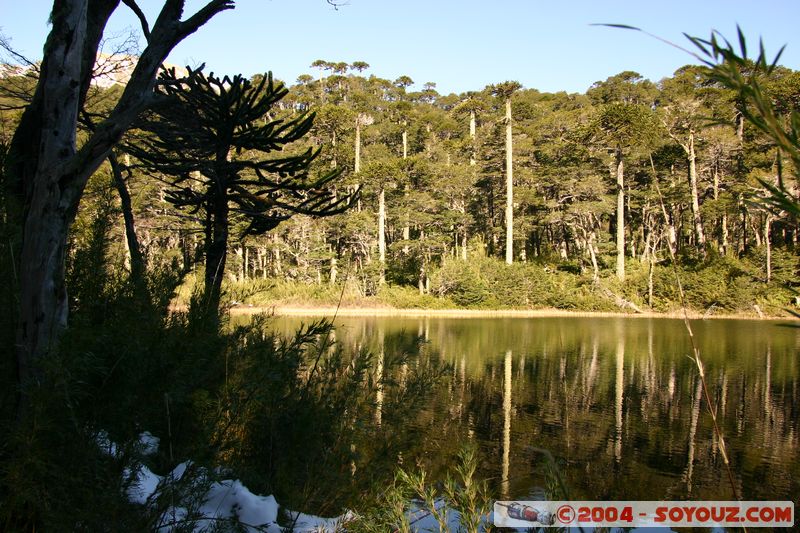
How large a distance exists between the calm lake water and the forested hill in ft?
34.9

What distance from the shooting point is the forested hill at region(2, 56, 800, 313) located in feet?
84.0

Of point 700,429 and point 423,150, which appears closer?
point 700,429

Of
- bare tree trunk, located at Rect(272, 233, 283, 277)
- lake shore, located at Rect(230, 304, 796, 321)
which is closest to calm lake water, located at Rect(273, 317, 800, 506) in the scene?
lake shore, located at Rect(230, 304, 796, 321)

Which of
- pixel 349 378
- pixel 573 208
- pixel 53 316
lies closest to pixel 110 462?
pixel 53 316

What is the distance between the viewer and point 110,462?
171cm

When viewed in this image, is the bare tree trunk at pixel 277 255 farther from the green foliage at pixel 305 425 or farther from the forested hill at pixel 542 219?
the green foliage at pixel 305 425

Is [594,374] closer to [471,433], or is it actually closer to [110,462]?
[471,433]

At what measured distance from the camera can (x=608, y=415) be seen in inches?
328

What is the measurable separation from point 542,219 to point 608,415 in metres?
24.0

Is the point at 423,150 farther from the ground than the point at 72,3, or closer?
farther from the ground

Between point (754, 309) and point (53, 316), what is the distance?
26308 millimetres

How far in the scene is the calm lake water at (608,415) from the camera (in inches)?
215

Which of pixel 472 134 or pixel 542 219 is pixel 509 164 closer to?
pixel 542 219

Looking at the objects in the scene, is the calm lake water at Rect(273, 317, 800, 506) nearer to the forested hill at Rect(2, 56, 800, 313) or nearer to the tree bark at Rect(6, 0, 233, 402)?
the tree bark at Rect(6, 0, 233, 402)
